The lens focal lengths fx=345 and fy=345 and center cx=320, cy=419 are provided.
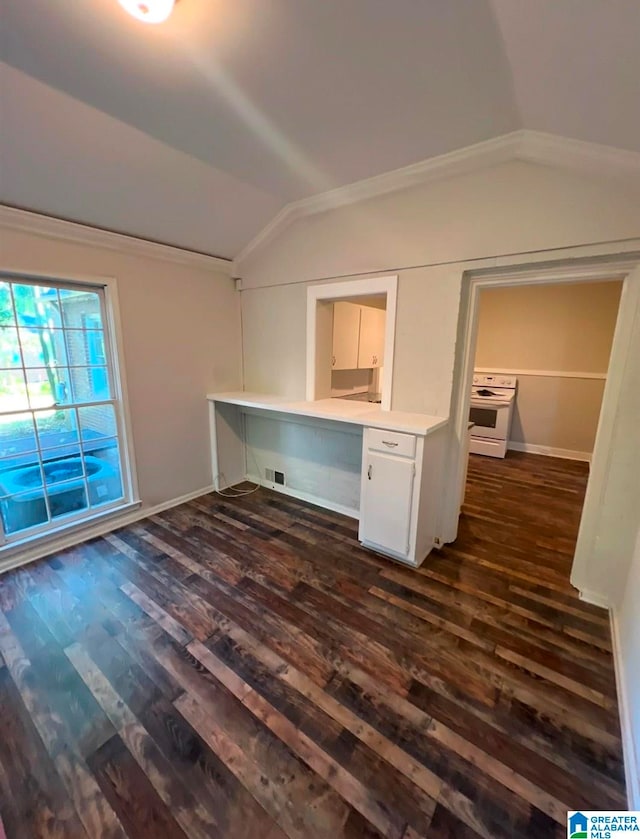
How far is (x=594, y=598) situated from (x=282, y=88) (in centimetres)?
341

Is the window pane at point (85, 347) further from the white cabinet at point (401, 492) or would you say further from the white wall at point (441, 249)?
the white cabinet at point (401, 492)

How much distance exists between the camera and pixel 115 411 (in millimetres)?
2973

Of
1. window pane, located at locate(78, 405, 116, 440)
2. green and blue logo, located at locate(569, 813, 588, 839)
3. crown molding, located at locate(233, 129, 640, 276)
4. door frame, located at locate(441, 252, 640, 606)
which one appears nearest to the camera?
green and blue logo, located at locate(569, 813, 588, 839)

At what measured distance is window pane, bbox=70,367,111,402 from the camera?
9.07 feet

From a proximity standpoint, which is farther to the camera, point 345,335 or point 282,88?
point 345,335

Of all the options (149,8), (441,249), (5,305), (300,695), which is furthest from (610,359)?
(5,305)

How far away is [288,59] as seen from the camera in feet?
4.94

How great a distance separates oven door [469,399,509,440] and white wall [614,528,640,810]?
123 inches

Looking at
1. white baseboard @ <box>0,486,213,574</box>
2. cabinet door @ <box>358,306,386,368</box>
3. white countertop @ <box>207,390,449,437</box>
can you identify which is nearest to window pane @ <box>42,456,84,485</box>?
white baseboard @ <box>0,486,213,574</box>

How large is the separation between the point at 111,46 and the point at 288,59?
75 centimetres

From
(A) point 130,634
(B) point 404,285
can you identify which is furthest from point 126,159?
(A) point 130,634

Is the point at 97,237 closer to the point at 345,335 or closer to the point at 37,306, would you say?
the point at 37,306

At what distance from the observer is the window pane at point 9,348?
2379 millimetres

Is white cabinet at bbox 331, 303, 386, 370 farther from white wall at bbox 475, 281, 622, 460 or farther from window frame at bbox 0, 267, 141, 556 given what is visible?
window frame at bbox 0, 267, 141, 556
